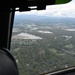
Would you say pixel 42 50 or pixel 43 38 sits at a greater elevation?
pixel 43 38

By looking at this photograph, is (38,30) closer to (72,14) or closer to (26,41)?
(26,41)

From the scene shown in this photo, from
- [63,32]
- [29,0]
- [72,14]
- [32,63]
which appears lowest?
[32,63]

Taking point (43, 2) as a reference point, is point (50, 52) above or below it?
below

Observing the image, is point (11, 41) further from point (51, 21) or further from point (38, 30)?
point (51, 21)

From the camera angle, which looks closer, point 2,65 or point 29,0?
point 2,65

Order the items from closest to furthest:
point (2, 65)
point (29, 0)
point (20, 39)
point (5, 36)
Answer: point (2, 65)
point (29, 0)
point (5, 36)
point (20, 39)

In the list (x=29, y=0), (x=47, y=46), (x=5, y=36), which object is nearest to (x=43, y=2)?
(x=29, y=0)

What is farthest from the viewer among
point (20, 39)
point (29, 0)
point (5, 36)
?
point (20, 39)
